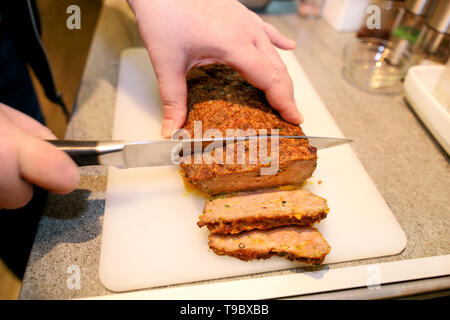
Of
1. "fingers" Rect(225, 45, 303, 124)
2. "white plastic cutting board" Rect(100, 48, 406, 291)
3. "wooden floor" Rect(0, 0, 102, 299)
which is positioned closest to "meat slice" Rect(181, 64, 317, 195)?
"fingers" Rect(225, 45, 303, 124)

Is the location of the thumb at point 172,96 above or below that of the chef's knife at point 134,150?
above

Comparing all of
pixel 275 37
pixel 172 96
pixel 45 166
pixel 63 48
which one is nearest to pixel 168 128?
pixel 172 96

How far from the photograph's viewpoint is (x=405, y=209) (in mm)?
1706

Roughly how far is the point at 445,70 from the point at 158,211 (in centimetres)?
219

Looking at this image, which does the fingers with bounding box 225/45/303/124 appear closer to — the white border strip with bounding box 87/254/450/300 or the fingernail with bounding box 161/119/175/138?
the fingernail with bounding box 161/119/175/138

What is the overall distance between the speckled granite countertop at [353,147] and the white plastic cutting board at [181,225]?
0.26 feet

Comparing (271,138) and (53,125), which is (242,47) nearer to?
(271,138)

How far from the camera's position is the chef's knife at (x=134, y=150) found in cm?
131

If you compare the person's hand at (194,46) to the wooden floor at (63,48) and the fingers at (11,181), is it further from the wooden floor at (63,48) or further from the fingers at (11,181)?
the wooden floor at (63,48)

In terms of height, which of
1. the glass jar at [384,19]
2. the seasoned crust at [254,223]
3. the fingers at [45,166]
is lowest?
the seasoned crust at [254,223]

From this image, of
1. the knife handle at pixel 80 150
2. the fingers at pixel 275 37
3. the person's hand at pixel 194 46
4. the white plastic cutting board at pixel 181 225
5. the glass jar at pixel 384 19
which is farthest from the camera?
the glass jar at pixel 384 19

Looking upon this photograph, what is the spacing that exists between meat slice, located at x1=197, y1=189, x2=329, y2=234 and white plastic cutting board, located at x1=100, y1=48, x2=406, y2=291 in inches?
7.2

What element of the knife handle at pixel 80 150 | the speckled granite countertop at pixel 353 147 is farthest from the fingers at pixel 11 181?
the speckled granite countertop at pixel 353 147
